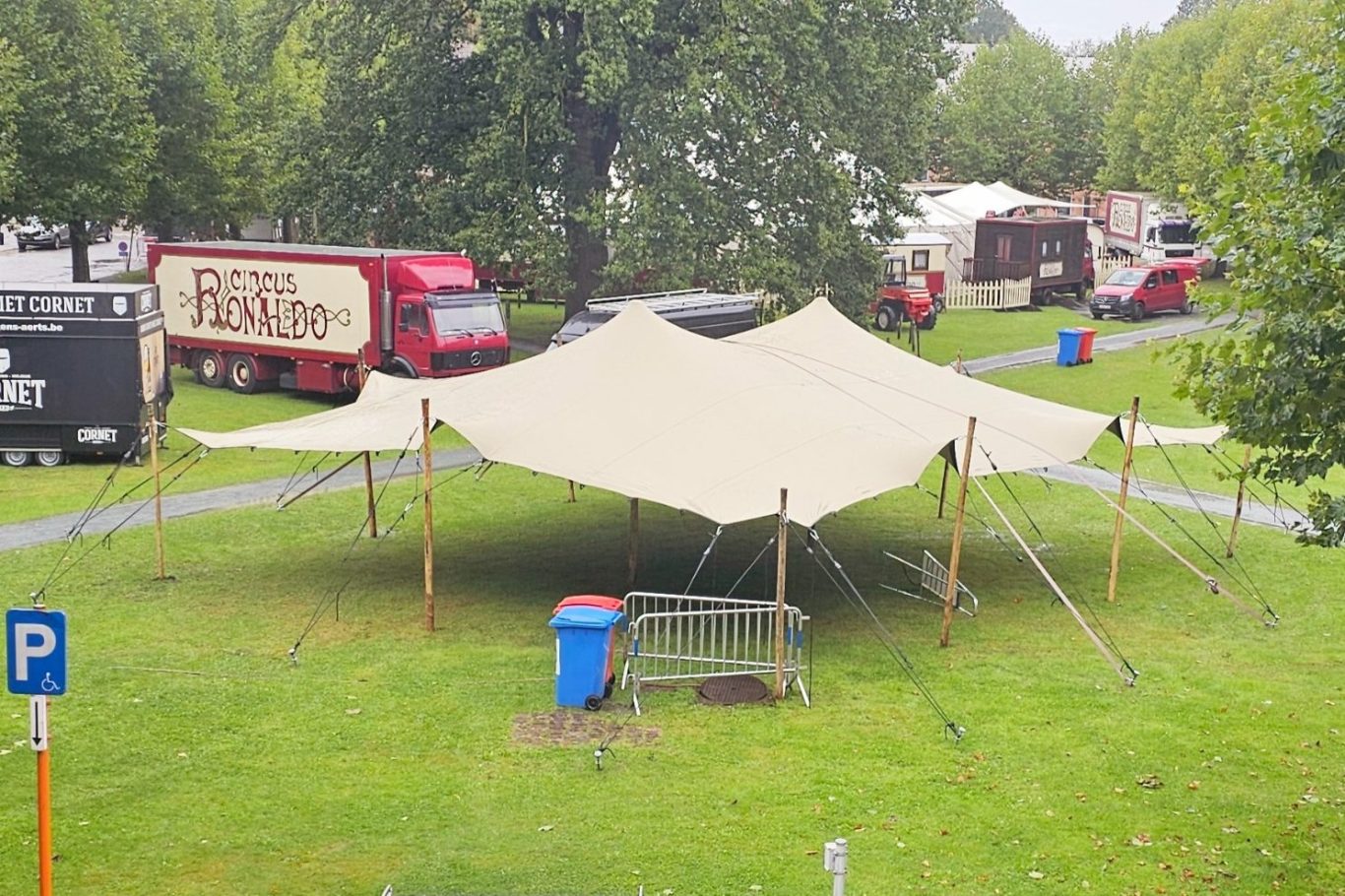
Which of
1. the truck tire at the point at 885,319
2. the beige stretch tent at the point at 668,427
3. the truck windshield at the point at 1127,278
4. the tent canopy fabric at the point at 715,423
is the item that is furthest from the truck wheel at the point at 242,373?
the truck windshield at the point at 1127,278

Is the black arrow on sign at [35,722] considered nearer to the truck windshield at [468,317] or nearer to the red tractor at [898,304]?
the truck windshield at [468,317]

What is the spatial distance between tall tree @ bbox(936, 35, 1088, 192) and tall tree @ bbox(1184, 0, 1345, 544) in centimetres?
6522

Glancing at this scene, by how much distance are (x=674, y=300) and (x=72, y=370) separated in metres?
13.1

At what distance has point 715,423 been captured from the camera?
17.5m

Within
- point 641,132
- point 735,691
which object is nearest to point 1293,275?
point 735,691

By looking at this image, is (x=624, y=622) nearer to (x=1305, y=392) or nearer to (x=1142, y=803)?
(x=1142, y=803)

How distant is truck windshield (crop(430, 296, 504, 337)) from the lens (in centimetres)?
3262

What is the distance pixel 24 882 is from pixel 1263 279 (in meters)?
9.46

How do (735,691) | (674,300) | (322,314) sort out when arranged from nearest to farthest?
1. (735,691)
2. (322,314)
3. (674,300)

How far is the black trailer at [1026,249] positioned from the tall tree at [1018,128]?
18.4m

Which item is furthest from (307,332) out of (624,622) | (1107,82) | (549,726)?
(1107,82)

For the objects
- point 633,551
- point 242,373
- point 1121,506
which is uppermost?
point 1121,506

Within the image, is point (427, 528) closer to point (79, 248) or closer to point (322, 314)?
point (322, 314)

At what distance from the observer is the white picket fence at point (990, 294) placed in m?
55.6
